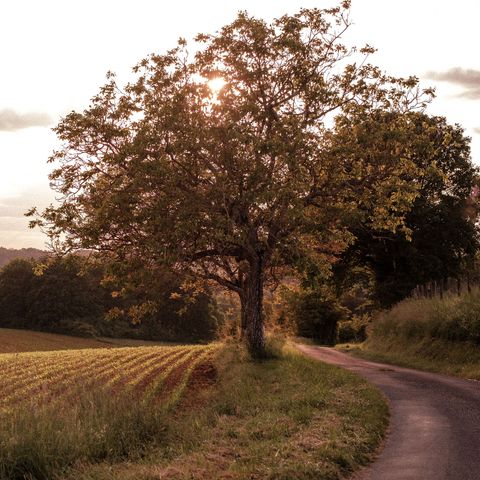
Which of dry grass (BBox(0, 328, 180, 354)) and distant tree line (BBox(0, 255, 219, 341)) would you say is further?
distant tree line (BBox(0, 255, 219, 341))

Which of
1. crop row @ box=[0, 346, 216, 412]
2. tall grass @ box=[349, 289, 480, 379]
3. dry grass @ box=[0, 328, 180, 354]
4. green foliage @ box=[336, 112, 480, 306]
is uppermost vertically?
green foliage @ box=[336, 112, 480, 306]

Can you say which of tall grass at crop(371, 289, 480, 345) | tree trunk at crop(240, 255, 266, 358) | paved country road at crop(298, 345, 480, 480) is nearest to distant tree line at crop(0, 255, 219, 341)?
tall grass at crop(371, 289, 480, 345)

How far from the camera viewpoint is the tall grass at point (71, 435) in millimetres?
10430

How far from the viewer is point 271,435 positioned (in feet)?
36.4

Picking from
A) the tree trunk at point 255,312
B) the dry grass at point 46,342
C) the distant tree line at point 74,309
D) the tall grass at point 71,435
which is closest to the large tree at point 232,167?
the tree trunk at point 255,312

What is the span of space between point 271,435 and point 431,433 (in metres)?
3.29

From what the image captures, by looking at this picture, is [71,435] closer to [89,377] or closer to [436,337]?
[89,377]

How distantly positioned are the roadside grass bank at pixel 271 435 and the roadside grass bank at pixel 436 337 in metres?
6.16

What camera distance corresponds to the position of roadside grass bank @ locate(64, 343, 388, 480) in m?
8.77

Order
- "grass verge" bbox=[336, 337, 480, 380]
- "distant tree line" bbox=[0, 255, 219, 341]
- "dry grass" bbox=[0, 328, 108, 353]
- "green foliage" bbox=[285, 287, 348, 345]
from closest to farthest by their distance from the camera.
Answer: "grass verge" bbox=[336, 337, 480, 380] < "dry grass" bbox=[0, 328, 108, 353] < "green foliage" bbox=[285, 287, 348, 345] < "distant tree line" bbox=[0, 255, 219, 341]

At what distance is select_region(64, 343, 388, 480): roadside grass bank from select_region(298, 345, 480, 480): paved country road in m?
0.43

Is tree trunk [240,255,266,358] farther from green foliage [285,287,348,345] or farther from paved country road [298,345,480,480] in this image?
green foliage [285,287,348,345]

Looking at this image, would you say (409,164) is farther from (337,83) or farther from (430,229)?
(430,229)

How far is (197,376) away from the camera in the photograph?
83.9 ft
